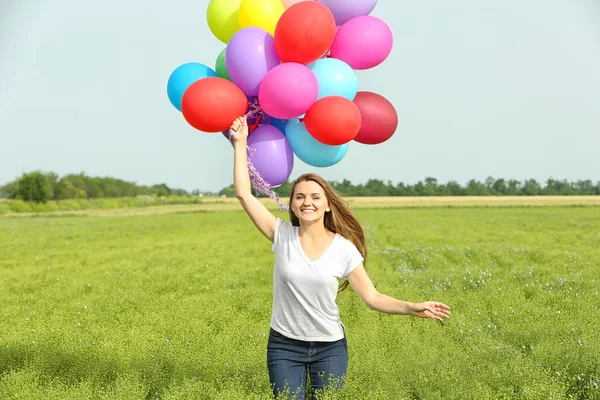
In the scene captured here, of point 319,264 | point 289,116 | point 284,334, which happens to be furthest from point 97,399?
point 289,116

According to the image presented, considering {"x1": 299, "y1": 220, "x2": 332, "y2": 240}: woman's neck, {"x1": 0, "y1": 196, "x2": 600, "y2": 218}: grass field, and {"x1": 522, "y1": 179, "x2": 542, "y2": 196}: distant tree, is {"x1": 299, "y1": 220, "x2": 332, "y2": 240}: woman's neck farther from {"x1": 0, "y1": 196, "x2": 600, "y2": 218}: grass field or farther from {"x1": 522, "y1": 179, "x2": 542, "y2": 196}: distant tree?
{"x1": 522, "y1": 179, "x2": 542, "y2": 196}: distant tree

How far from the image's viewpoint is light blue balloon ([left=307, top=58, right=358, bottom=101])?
15.1 ft

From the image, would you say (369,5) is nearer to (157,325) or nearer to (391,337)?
(391,337)

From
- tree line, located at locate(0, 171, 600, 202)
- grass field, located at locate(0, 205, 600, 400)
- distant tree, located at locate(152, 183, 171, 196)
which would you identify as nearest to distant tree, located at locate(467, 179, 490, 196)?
tree line, located at locate(0, 171, 600, 202)

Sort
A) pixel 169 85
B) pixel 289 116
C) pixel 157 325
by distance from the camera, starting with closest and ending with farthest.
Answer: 1. pixel 289 116
2. pixel 169 85
3. pixel 157 325

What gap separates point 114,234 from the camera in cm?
2994

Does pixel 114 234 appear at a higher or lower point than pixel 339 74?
lower

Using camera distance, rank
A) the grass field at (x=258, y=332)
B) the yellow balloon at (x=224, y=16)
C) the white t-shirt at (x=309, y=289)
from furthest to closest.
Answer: the grass field at (x=258, y=332)
the yellow balloon at (x=224, y=16)
the white t-shirt at (x=309, y=289)

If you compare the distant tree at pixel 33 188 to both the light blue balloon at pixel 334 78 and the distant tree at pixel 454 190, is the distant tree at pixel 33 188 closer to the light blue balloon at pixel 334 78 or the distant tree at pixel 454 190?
the distant tree at pixel 454 190

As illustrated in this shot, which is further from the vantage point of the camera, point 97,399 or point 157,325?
point 157,325

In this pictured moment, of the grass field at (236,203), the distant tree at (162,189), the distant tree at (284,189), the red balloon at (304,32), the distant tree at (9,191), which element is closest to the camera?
the red balloon at (304,32)

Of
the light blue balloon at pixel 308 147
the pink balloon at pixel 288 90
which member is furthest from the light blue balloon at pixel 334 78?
the light blue balloon at pixel 308 147

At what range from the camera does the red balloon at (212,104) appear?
171 inches

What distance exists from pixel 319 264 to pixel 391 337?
378 centimetres
